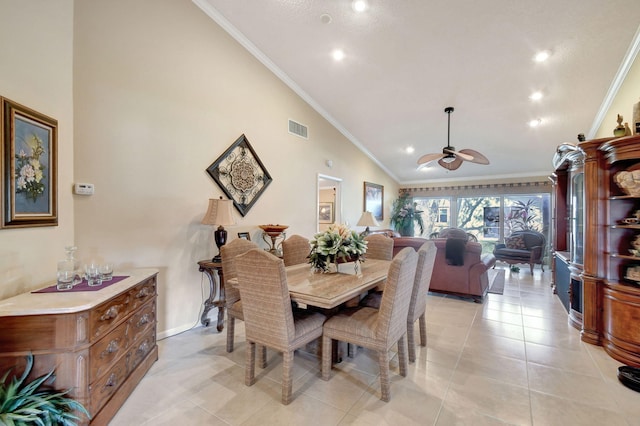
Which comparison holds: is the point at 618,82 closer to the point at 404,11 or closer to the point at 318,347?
the point at 404,11

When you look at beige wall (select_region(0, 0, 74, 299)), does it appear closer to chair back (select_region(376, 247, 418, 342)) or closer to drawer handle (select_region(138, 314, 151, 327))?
drawer handle (select_region(138, 314, 151, 327))

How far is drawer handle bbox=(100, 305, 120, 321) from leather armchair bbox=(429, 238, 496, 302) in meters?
4.12

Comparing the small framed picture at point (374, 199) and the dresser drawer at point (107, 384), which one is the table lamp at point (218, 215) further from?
the small framed picture at point (374, 199)

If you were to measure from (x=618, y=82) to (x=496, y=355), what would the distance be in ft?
12.3

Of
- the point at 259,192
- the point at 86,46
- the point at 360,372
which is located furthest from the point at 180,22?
the point at 360,372

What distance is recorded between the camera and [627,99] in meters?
3.38

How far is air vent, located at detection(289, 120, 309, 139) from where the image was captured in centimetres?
477

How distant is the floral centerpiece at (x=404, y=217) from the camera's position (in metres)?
8.54

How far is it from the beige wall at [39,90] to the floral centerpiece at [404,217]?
300 inches

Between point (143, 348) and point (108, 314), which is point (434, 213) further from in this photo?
point (108, 314)

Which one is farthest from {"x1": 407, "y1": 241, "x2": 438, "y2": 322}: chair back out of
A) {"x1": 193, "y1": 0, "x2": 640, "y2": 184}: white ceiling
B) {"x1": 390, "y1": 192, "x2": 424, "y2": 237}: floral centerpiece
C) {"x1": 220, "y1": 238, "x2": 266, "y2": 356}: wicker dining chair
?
{"x1": 390, "y1": 192, "x2": 424, "y2": 237}: floral centerpiece

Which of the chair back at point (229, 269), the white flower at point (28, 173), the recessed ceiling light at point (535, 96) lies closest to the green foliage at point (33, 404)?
the white flower at point (28, 173)

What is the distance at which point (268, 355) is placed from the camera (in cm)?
271

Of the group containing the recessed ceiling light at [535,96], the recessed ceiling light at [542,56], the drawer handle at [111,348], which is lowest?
the drawer handle at [111,348]
